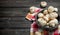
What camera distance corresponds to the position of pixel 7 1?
1.50m

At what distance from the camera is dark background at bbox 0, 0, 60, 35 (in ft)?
3.80

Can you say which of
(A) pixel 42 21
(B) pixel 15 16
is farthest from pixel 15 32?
(A) pixel 42 21

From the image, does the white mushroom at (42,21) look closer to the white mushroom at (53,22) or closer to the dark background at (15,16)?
the white mushroom at (53,22)

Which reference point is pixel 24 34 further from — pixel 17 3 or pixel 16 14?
pixel 17 3

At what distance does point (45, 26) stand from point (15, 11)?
0.53 m

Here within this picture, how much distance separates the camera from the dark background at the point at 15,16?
3.80ft

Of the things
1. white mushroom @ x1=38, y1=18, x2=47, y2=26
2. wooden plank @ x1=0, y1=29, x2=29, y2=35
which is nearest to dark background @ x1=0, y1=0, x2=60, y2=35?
wooden plank @ x1=0, y1=29, x2=29, y2=35

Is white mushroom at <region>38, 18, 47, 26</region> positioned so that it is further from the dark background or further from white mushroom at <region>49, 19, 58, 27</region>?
the dark background

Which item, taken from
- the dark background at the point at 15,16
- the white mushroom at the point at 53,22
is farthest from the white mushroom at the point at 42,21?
the dark background at the point at 15,16

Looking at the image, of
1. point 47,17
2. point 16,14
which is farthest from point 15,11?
point 47,17

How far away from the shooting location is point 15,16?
127 centimetres

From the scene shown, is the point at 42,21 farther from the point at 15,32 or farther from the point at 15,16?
the point at 15,16

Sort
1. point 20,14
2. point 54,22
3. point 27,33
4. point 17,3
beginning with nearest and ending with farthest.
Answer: point 54,22 → point 27,33 → point 20,14 → point 17,3

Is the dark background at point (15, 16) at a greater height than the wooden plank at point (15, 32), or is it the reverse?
the dark background at point (15, 16)
